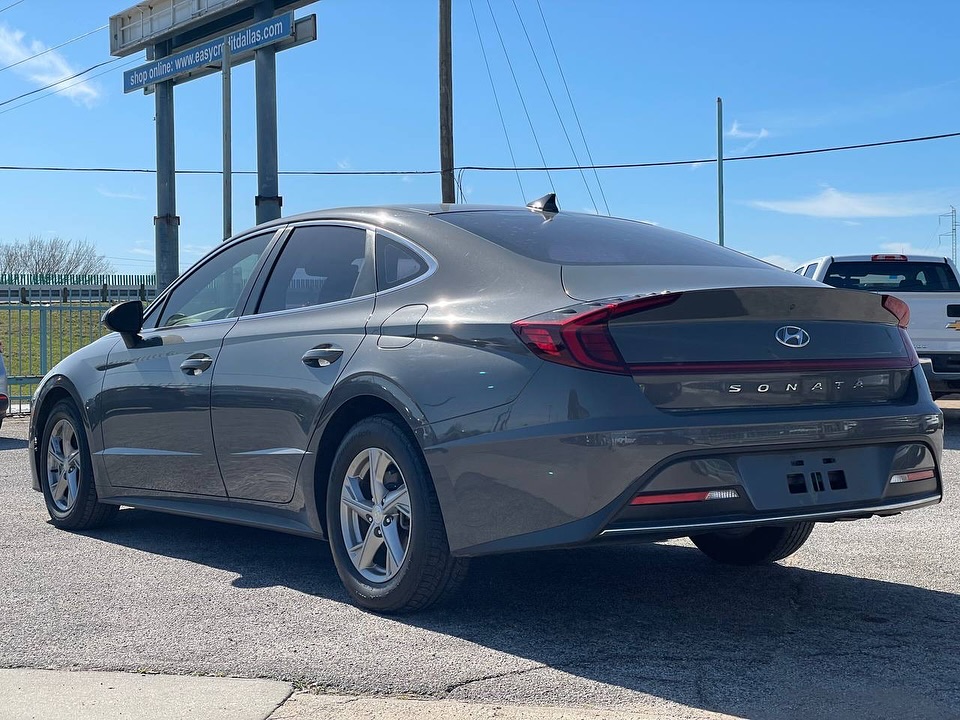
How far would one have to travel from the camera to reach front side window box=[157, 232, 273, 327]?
5734mm

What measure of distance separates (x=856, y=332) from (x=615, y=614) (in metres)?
1.39

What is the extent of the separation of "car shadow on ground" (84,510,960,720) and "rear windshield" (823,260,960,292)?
26.4 ft

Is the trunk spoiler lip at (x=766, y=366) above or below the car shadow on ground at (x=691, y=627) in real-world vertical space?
above

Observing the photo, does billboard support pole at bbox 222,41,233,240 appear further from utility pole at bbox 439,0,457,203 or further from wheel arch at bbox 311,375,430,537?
wheel arch at bbox 311,375,430,537

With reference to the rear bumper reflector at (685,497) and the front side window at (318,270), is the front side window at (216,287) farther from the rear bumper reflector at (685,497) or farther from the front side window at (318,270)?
the rear bumper reflector at (685,497)

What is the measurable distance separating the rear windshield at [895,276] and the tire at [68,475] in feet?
29.5

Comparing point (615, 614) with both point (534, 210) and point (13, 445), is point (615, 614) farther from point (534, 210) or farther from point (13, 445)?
point (13, 445)

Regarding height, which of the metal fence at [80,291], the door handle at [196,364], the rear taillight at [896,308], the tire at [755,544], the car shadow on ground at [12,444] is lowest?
Result: the tire at [755,544]

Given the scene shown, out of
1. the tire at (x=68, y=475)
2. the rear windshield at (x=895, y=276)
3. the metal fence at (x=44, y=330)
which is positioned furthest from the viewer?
the metal fence at (x=44, y=330)

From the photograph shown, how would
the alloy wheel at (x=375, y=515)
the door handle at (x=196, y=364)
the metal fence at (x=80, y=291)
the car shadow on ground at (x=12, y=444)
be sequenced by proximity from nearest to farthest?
the alloy wheel at (x=375, y=515), the door handle at (x=196, y=364), the car shadow on ground at (x=12, y=444), the metal fence at (x=80, y=291)

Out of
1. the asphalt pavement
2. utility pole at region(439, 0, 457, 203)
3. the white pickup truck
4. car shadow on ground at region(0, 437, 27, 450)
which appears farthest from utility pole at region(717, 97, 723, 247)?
the asphalt pavement

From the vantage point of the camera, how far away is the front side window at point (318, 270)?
503 cm

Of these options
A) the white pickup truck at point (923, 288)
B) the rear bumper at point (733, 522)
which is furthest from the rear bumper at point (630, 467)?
the white pickup truck at point (923, 288)

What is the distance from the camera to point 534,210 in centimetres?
539
